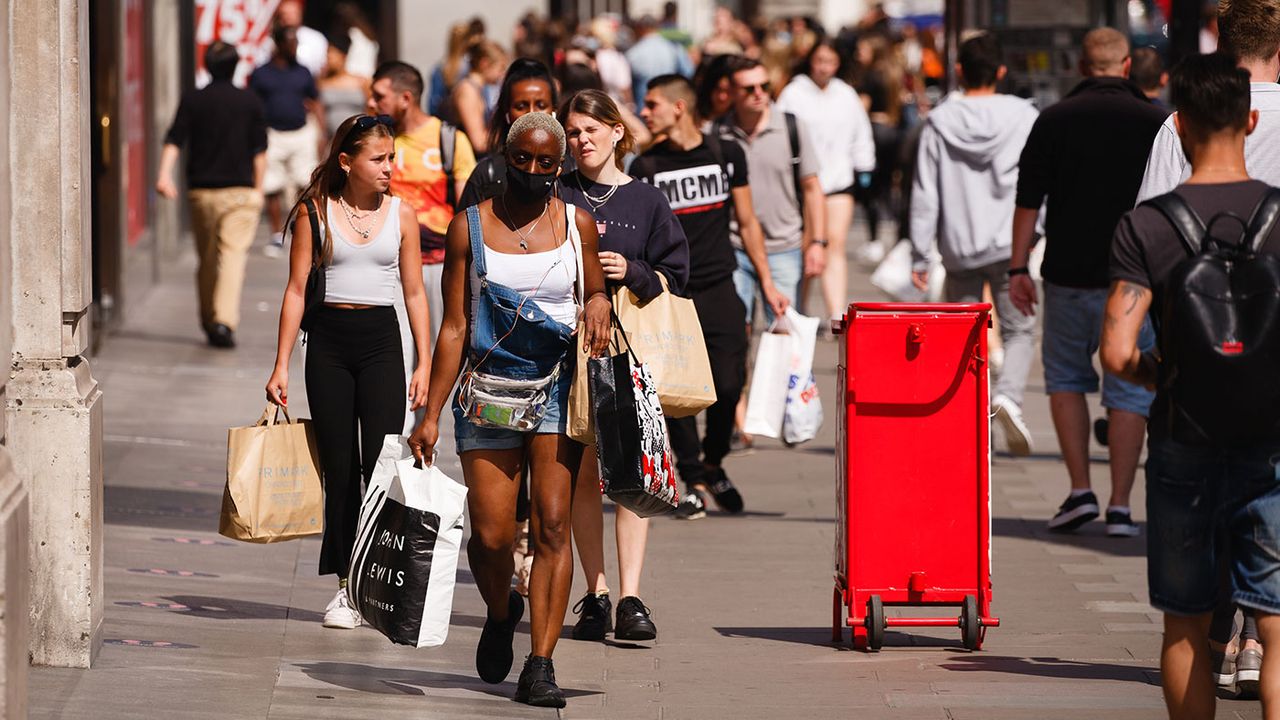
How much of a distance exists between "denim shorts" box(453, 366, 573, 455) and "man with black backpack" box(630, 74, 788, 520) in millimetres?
2545

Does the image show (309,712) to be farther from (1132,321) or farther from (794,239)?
(794,239)

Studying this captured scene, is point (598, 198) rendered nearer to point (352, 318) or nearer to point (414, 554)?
point (352, 318)

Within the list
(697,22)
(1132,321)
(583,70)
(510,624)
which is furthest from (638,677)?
(697,22)

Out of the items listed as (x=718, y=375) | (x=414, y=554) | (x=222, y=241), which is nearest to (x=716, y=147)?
(x=718, y=375)

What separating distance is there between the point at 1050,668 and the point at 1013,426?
3.87 m

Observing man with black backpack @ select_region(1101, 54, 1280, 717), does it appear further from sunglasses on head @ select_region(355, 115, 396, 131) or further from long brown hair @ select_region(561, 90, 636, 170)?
sunglasses on head @ select_region(355, 115, 396, 131)

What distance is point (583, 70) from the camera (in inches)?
478

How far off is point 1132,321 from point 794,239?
19.3 feet

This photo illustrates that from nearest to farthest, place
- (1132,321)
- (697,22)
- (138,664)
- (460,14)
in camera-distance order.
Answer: (1132,321), (138,664), (460,14), (697,22)

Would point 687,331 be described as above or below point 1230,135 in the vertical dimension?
below

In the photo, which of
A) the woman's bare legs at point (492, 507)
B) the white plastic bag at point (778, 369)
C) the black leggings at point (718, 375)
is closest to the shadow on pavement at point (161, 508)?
the black leggings at point (718, 375)

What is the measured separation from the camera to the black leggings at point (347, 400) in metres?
7.31

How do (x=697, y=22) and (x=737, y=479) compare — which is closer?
(x=737, y=479)

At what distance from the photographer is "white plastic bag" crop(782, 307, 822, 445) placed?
31.1ft
